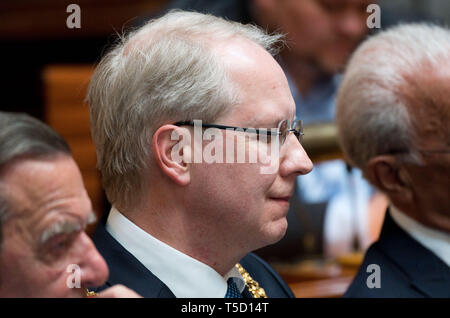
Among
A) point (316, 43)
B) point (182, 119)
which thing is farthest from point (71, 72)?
point (182, 119)

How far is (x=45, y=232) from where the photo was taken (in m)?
1.25

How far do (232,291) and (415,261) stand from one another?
2.57 ft

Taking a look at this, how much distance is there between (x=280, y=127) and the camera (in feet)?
5.75

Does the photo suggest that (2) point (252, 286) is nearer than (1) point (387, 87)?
Yes

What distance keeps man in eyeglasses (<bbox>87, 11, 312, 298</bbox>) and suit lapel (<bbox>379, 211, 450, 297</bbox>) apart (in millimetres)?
698

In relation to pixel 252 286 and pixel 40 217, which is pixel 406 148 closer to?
pixel 252 286

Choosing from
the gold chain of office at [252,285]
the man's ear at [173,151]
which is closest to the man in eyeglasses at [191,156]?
the man's ear at [173,151]

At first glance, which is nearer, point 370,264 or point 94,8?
point 370,264

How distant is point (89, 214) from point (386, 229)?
1.38m

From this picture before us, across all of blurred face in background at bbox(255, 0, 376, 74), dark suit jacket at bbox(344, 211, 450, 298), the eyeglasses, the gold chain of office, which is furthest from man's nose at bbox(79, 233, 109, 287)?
blurred face in background at bbox(255, 0, 376, 74)

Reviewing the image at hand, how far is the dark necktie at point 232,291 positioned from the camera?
1.77m

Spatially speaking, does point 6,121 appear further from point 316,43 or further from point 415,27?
point 316,43

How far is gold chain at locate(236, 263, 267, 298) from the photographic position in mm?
1921

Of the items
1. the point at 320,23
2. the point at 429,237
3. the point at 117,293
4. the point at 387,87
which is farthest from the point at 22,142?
the point at 320,23
